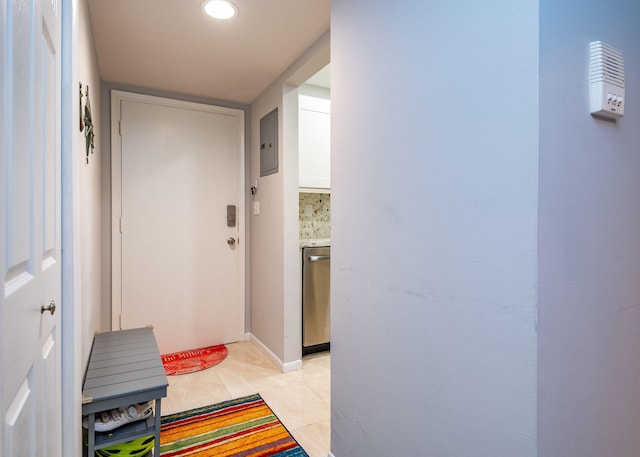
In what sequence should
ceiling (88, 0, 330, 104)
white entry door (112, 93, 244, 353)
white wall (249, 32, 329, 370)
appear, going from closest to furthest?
ceiling (88, 0, 330, 104) → white wall (249, 32, 329, 370) → white entry door (112, 93, 244, 353)

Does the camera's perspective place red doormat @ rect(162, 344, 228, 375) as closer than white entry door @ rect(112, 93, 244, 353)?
Yes

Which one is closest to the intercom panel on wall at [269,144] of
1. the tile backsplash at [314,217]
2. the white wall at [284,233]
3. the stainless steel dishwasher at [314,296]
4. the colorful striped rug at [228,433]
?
the white wall at [284,233]

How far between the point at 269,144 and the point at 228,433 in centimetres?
202

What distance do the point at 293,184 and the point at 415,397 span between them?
5.94 ft

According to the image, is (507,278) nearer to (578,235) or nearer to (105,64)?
(578,235)

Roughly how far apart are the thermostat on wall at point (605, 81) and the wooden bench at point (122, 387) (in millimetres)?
1756

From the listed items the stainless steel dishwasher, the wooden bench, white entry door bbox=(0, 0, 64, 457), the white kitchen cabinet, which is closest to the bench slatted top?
the wooden bench

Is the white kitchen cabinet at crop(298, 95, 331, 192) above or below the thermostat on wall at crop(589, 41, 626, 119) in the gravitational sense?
above

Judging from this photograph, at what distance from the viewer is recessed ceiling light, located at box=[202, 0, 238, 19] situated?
181 centimetres

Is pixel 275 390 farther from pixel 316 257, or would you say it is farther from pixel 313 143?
pixel 313 143

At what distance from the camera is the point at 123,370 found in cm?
162

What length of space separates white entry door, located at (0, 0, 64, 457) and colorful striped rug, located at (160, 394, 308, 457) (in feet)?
2.71

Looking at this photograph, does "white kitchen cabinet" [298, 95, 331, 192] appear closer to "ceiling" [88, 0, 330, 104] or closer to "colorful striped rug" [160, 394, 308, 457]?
"ceiling" [88, 0, 330, 104]

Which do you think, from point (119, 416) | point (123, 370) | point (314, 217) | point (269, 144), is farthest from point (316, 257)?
point (119, 416)
